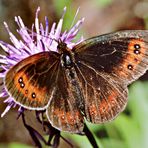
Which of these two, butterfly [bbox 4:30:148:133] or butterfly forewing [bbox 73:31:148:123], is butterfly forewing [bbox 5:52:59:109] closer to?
butterfly [bbox 4:30:148:133]

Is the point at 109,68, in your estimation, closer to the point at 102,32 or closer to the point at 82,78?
the point at 82,78

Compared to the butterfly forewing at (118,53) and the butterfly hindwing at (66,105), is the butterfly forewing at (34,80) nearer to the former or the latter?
the butterfly hindwing at (66,105)

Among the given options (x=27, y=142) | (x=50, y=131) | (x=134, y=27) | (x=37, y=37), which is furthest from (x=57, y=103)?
(x=134, y=27)

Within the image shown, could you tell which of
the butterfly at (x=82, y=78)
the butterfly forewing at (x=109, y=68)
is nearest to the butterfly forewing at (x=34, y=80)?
the butterfly at (x=82, y=78)

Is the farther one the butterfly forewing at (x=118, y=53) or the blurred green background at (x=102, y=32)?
the blurred green background at (x=102, y=32)

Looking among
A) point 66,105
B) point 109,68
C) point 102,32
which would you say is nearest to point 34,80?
point 66,105
